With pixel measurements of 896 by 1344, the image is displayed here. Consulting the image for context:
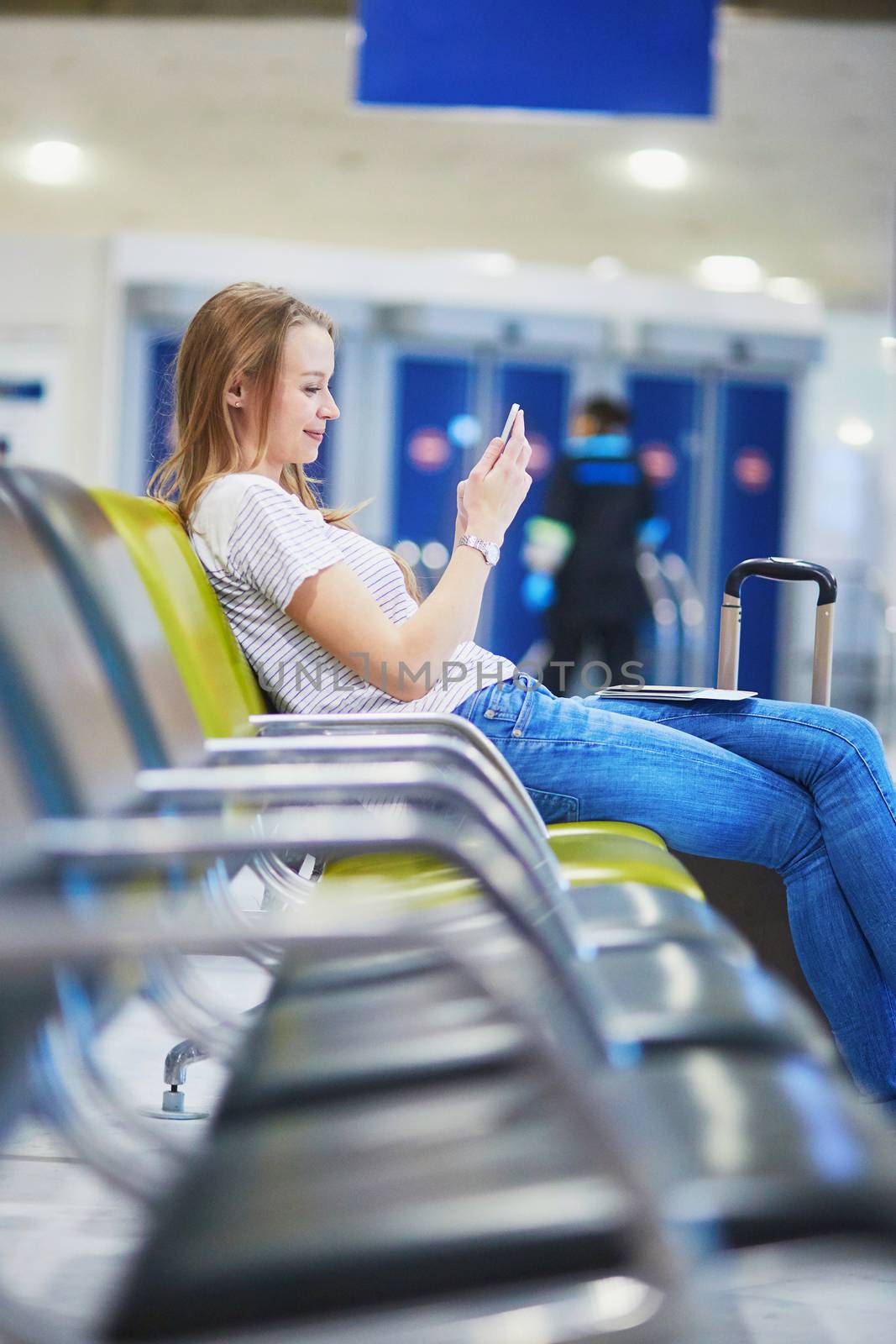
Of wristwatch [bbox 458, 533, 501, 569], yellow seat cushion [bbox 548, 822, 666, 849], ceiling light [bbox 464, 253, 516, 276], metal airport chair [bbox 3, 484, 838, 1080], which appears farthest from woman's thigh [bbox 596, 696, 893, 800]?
ceiling light [bbox 464, 253, 516, 276]

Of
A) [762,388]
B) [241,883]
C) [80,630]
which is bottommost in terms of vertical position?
[241,883]

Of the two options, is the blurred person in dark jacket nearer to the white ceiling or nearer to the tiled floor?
the white ceiling

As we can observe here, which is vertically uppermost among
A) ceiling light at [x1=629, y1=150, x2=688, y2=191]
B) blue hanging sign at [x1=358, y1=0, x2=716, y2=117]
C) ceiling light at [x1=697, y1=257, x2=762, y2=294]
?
ceiling light at [x1=697, y1=257, x2=762, y2=294]

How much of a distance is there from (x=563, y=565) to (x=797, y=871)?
483 centimetres

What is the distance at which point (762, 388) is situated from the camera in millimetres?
8234

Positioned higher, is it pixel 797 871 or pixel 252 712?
pixel 252 712

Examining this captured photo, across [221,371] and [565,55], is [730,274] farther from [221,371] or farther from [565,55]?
[221,371]

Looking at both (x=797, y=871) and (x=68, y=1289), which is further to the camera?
(x=797, y=871)

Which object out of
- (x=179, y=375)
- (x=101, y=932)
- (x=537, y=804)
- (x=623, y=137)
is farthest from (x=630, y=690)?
(x=623, y=137)

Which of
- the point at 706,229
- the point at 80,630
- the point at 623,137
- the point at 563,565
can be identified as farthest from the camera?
the point at 706,229

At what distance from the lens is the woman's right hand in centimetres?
179

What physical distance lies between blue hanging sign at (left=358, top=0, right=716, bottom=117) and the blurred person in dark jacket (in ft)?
6.29

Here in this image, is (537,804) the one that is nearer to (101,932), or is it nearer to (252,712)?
(252,712)

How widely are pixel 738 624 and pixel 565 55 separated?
279 cm
